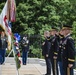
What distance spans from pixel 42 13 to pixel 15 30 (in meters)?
2.91

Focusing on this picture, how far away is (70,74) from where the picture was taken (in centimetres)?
922

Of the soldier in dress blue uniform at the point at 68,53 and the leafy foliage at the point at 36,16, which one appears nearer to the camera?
the soldier in dress blue uniform at the point at 68,53

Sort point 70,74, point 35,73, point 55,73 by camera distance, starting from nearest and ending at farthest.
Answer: point 70,74 < point 55,73 < point 35,73

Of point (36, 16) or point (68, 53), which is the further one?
point (36, 16)

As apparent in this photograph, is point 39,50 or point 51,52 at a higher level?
point 51,52

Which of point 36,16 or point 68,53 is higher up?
point 68,53

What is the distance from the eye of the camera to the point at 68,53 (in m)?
9.23

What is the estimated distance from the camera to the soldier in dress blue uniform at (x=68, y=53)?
912 cm

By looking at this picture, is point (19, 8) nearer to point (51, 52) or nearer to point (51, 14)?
point (51, 14)

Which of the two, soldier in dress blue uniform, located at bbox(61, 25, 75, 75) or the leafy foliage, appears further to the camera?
the leafy foliage

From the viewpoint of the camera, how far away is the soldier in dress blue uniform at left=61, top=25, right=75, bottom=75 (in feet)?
29.9

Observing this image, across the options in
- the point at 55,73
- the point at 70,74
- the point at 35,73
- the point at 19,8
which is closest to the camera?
the point at 70,74

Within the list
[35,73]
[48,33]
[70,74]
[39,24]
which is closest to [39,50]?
[39,24]

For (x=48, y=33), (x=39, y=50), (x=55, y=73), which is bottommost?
(x=39, y=50)
